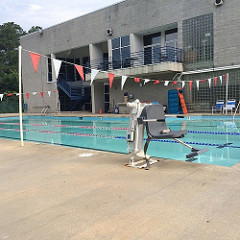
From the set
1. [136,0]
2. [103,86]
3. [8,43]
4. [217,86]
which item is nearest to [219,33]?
[217,86]

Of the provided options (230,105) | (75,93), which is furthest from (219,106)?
(75,93)

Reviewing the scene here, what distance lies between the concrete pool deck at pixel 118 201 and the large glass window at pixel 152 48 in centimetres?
1575

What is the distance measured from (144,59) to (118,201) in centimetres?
1846

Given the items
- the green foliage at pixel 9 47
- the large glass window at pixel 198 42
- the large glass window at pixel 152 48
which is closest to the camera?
the large glass window at pixel 198 42

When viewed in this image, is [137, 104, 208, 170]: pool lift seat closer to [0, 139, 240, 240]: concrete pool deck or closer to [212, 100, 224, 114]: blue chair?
[0, 139, 240, 240]: concrete pool deck

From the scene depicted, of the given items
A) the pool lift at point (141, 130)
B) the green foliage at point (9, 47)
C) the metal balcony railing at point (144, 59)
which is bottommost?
the pool lift at point (141, 130)

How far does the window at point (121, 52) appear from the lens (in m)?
21.1

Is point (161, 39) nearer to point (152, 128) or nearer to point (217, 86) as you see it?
point (217, 86)

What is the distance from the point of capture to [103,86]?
24656mm

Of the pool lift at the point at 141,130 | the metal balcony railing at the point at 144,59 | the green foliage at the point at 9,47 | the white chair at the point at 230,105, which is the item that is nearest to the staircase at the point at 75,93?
the metal balcony railing at the point at 144,59

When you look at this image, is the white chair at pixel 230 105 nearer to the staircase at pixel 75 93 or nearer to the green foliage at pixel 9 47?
the staircase at pixel 75 93

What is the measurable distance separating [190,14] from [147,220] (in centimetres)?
1734

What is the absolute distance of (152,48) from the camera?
20484 mm

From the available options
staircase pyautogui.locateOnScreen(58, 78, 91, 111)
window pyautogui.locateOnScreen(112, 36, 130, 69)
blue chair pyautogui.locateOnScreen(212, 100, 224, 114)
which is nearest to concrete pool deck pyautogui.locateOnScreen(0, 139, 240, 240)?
blue chair pyautogui.locateOnScreen(212, 100, 224, 114)
